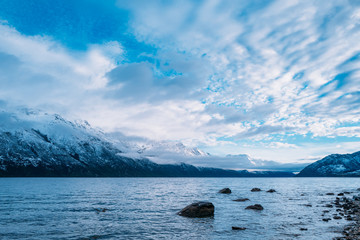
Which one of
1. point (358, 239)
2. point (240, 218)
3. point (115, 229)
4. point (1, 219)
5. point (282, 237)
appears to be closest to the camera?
point (358, 239)

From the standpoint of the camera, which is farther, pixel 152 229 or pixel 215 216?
pixel 215 216

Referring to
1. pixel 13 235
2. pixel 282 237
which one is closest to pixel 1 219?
pixel 13 235

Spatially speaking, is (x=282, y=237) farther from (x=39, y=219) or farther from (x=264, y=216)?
(x=39, y=219)

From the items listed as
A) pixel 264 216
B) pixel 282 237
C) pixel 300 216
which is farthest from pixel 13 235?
pixel 300 216

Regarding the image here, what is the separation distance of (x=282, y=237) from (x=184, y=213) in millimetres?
17793

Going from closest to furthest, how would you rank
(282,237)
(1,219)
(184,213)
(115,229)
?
(282,237) < (115,229) < (1,219) < (184,213)

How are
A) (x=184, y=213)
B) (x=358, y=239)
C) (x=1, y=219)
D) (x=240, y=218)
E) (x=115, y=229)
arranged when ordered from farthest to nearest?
(x=184, y=213) → (x=240, y=218) → (x=1, y=219) → (x=115, y=229) → (x=358, y=239)

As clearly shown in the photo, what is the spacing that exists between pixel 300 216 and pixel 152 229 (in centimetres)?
2508

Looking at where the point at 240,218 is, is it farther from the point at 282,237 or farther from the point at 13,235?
the point at 13,235

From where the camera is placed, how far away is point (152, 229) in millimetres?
30391

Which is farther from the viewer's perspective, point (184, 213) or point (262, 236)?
point (184, 213)

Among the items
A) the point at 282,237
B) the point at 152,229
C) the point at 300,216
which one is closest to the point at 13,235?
the point at 152,229

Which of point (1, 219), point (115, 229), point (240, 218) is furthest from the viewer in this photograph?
point (240, 218)

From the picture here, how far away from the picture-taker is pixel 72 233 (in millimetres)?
27812
